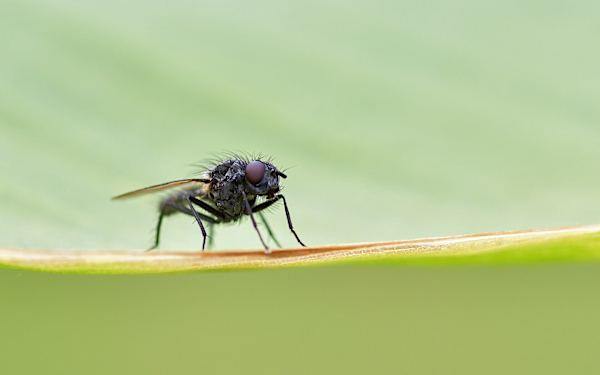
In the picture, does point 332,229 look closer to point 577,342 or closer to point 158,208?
point 158,208

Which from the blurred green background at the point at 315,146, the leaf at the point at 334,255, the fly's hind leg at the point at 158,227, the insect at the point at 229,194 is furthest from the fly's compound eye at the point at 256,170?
the leaf at the point at 334,255

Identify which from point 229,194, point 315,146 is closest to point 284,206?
point 315,146

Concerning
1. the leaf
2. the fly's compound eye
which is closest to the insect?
the fly's compound eye

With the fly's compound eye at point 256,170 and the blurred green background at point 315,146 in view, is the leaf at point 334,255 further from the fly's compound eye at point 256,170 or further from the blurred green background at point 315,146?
the fly's compound eye at point 256,170

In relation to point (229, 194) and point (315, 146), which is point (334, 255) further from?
point (229, 194)

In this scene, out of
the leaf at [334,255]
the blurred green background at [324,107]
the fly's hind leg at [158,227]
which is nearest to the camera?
the leaf at [334,255]

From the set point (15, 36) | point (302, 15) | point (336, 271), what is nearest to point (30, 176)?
point (15, 36)

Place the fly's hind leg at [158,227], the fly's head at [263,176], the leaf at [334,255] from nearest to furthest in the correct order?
1. the leaf at [334,255]
2. the fly's hind leg at [158,227]
3. the fly's head at [263,176]

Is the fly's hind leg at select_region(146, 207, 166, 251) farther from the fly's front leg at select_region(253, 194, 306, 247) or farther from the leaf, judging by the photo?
the leaf
